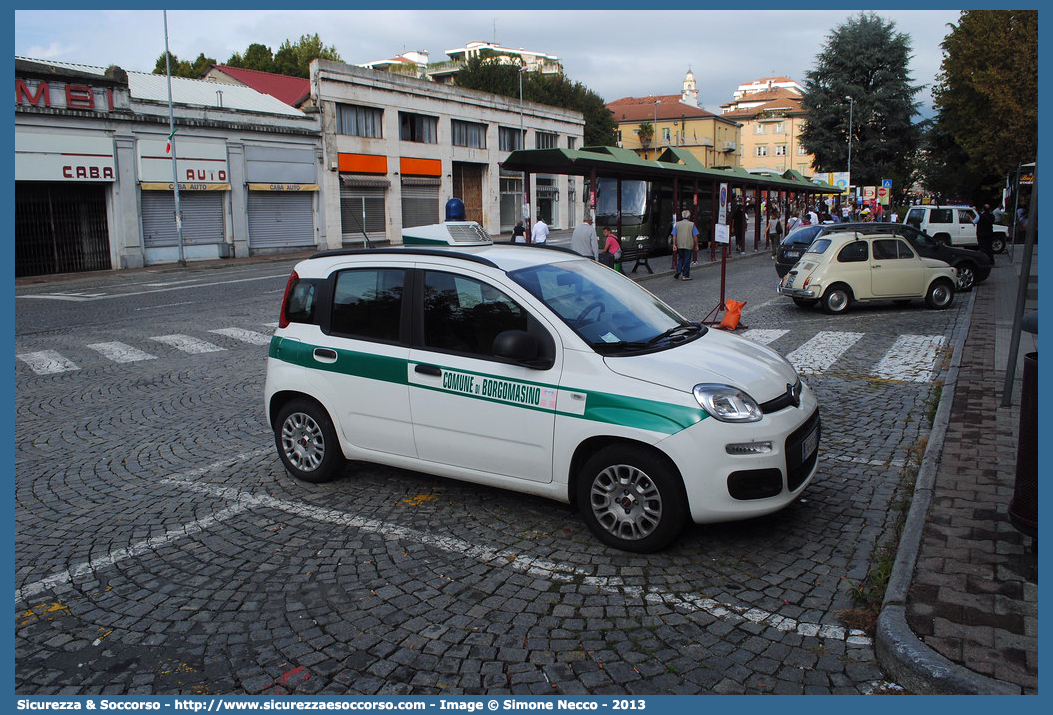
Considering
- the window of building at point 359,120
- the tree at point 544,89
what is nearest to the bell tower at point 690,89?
the tree at point 544,89

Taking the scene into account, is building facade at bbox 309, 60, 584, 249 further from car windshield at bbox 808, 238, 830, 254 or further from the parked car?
the parked car

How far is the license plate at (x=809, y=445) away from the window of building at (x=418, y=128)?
43.0 m

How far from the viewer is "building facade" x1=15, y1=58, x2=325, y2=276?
94.2 ft

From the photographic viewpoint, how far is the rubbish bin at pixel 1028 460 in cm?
422

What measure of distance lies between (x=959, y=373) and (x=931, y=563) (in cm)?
595

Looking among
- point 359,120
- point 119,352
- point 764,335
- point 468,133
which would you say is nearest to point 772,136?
point 468,133

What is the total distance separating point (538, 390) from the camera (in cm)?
498

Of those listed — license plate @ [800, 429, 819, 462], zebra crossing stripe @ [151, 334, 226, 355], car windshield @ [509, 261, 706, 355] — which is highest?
car windshield @ [509, 261, 706, 355]

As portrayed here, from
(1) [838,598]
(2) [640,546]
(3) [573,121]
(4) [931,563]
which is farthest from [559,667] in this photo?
(3) [573,121]

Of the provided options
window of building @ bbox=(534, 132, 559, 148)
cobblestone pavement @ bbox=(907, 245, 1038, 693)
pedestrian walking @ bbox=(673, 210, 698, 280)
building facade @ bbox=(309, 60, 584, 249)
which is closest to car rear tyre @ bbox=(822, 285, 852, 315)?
pedestrian walking @ bbox=(673, 210, 698, 280)

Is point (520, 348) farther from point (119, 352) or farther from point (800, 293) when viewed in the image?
point (800, 293)

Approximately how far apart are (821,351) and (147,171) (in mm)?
28621

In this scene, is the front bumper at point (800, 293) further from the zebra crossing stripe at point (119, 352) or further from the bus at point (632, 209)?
the bus at point (632, 209)

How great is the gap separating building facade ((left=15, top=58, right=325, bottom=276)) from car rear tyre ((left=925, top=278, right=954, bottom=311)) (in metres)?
26.7
